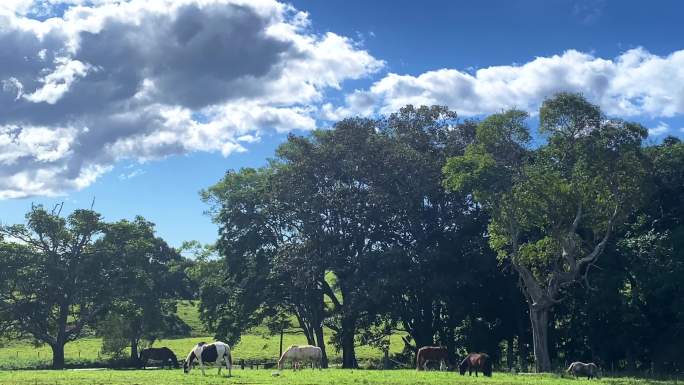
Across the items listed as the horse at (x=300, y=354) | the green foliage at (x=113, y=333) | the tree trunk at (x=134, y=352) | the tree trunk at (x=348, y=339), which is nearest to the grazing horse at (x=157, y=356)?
the tree trunk at (x=134, y=352)

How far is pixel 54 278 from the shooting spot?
6312cm

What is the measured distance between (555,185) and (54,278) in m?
47.5

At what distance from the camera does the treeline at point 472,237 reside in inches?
1594

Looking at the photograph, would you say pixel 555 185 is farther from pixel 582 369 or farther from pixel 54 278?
pixel 54 278

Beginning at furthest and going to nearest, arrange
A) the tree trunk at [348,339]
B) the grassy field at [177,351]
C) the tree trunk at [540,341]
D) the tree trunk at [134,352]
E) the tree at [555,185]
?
the grassy field at [177,351] < the tree trunk at [134,352] < the tree trunk at [348,339] < the tree trunk at [540,341] < the tree at [555,185]

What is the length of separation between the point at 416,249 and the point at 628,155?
17.8 m

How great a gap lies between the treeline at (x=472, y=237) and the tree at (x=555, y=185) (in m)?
0.11

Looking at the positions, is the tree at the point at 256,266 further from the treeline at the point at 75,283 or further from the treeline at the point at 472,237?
the treeline at the point at 75,283

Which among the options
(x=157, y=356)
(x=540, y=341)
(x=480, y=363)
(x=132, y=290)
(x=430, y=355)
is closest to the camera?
(x=480, y=363)

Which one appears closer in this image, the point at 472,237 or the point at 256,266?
the point at 472,237

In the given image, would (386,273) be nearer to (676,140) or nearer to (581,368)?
(581,368)

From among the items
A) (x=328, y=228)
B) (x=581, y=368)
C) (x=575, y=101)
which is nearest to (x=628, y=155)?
(x=575, y=101)

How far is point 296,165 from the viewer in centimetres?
5459

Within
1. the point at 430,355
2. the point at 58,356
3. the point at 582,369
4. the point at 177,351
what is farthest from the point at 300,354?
the point at 177,351
